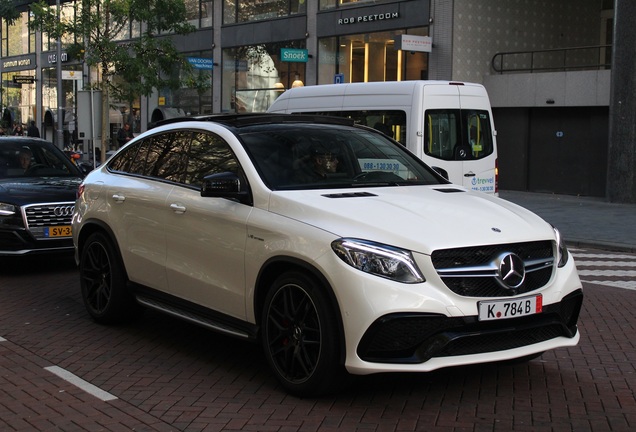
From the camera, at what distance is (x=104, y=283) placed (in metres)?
7.20

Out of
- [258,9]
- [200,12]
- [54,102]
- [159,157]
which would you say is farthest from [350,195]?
[54,102]

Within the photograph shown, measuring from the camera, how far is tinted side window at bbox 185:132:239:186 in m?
5.97

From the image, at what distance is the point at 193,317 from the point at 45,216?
4.41 metres

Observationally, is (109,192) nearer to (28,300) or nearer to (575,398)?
(28,300)

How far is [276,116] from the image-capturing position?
255 inches

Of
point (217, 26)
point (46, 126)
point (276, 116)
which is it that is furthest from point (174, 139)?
point (46, 126)

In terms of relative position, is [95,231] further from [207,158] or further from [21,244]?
[21,244]

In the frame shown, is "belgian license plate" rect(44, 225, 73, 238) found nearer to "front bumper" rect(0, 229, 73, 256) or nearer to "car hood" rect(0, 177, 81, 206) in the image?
"front bumper" rect(0, 229, 73, 256)

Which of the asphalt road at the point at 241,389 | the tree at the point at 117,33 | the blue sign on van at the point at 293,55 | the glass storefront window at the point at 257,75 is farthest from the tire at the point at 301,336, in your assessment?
the glass storefront window at the point at 257,75

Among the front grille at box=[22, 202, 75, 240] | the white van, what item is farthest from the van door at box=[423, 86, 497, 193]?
the front grille at box=[22, 202, 75, 240]

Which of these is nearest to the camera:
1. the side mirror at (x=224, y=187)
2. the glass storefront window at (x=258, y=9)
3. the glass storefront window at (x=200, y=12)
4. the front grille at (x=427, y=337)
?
→ the front grille at (x=427, y=337)

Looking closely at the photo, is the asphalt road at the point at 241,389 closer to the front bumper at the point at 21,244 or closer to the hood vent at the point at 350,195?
the hood vent at the point at 350,195

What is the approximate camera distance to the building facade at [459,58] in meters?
22.7

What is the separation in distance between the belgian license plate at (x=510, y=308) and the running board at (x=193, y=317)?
5.12 feet
